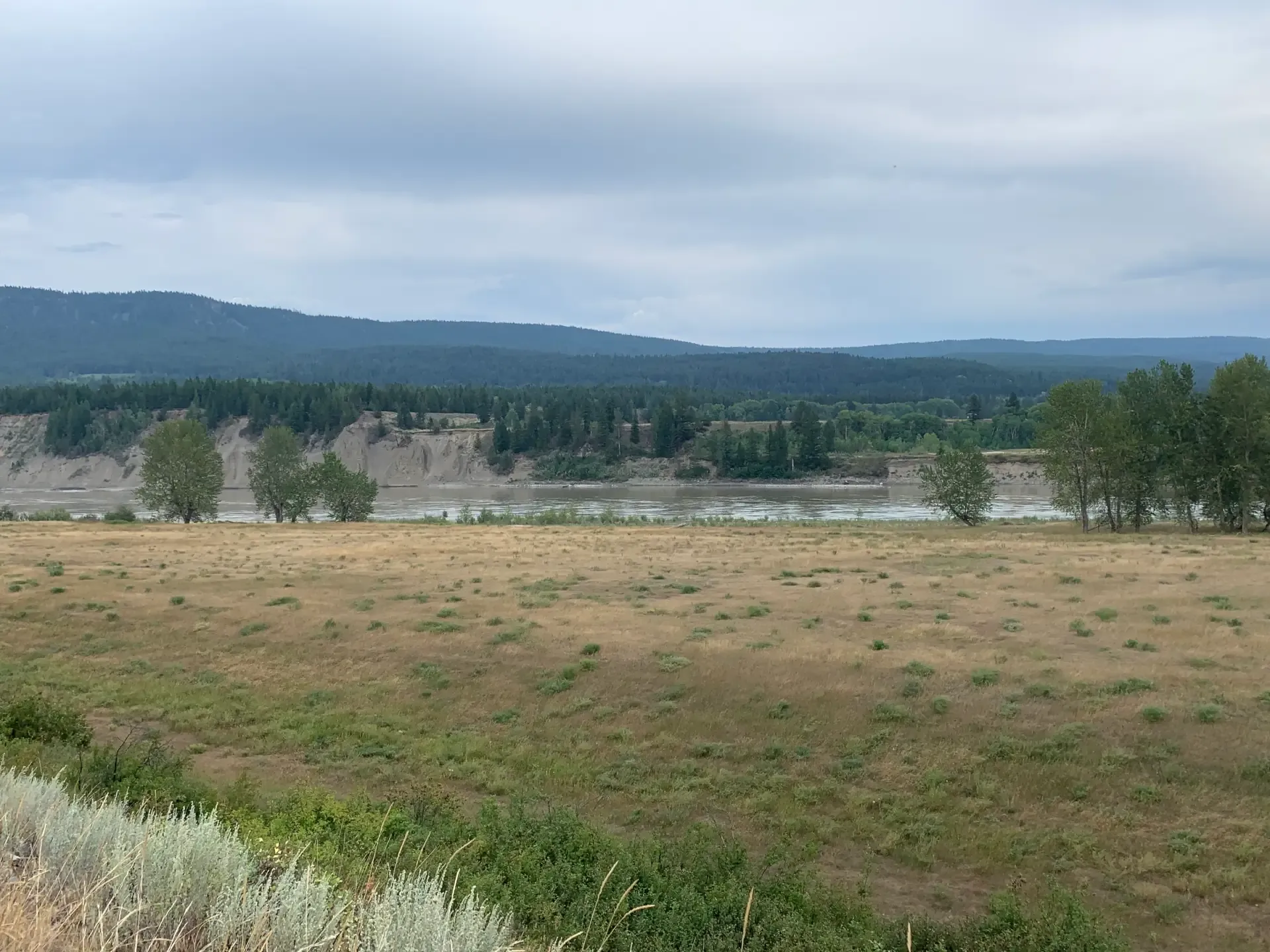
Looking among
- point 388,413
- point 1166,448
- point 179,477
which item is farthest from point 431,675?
point 388,413

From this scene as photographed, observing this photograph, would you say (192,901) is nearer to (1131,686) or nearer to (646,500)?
(1131,686)

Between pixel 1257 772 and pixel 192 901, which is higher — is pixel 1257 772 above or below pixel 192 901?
below

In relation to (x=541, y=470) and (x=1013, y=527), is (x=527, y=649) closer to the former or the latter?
(x=1013, y=527)

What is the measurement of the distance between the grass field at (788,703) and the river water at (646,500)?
55.2 meters

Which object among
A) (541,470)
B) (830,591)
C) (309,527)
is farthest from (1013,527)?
(541,470)

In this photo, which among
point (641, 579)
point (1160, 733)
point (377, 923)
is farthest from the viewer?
point (641, 579)

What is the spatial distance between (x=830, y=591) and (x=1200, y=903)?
55.0 feet

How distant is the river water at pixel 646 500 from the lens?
89938mm

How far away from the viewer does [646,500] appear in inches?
4373

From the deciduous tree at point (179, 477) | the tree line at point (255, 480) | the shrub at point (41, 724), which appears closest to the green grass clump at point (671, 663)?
the shrub at point (41, 724)

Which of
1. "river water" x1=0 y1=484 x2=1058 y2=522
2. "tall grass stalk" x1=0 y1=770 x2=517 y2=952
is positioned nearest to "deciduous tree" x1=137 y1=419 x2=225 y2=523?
"river water" x1=0 y1=484 x2=1058 y2=522

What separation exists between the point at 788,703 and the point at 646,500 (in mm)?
95682

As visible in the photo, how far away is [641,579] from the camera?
29.5 m

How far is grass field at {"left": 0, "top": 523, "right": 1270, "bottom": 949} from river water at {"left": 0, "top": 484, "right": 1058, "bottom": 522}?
5519 cm
